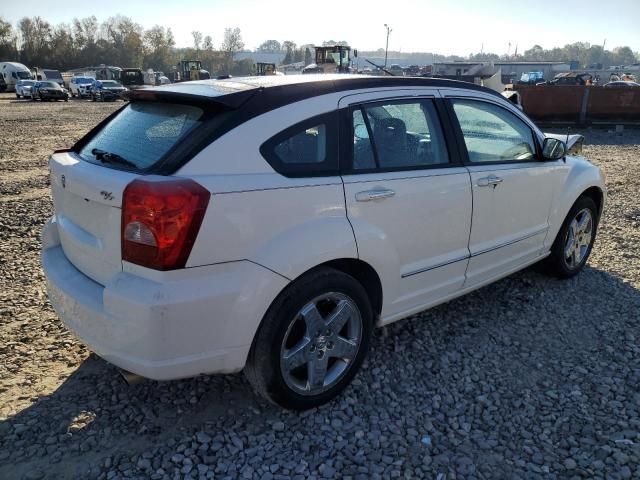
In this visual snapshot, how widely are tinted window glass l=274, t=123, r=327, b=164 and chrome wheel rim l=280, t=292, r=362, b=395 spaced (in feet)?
2.39

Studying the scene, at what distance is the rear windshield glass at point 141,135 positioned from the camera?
258 cm

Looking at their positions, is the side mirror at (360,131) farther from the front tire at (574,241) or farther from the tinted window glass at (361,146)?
the front tire at (574,241)

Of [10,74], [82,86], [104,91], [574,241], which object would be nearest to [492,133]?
[574,241]

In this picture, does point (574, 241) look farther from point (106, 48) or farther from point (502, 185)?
point (106, 48)

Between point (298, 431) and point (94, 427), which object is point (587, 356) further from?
point (94, 427)

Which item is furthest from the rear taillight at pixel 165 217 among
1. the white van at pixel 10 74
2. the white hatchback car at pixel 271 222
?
the white van at pixel 10 74

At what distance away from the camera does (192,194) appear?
90.3 inches

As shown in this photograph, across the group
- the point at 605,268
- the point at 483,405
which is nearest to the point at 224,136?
the point at 483,405

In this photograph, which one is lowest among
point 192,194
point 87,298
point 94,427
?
point 94,427

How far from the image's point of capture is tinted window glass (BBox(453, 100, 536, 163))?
3.59 meters

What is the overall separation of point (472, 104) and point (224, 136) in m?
2.01

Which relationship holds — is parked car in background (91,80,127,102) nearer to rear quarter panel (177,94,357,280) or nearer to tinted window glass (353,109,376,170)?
tinted window glass (353,109,376,170)

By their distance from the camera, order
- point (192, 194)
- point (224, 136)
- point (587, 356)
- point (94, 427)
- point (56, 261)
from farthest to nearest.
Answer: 1. point (587, 356)
2. point (56, 261)
3. point (94, 427)
4. point (224, 136)
5. point (192, 194)

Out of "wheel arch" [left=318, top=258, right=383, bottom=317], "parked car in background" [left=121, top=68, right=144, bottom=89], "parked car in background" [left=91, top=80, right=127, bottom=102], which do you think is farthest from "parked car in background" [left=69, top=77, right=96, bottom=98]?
"wheel arch" [left=318, top=258, right=383, bottom=317]
